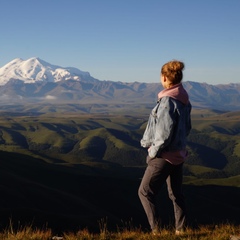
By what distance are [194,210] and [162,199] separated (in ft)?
53.9

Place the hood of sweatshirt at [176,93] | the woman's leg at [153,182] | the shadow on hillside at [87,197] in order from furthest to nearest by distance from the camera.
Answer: the shadow on hillside at [87,197], the hood of sweatshirt at [176,93], the woman's leg at [153,182]

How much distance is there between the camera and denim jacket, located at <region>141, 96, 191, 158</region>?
9.45 metres

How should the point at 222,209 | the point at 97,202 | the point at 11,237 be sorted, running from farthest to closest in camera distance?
1. the point at 222,209
2. the point at 97,202
3. the point at 11,237

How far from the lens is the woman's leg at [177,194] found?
10391mm

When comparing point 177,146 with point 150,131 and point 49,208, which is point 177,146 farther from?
point 49,208

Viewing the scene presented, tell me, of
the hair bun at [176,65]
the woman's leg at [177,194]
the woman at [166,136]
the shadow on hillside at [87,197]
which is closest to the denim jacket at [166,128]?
the woman at [166,136]

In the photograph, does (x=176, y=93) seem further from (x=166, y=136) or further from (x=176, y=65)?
(x=166, y=136)

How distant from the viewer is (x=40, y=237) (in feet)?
31.8

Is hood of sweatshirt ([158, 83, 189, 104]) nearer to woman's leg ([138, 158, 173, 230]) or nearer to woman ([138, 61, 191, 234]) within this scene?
woman ([138, 61, 191, 234])

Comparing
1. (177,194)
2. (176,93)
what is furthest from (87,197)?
(176,93)

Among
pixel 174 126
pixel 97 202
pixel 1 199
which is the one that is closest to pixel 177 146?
pixel 174 126

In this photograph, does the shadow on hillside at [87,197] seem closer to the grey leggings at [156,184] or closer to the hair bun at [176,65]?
the grey leggings at [156,184]

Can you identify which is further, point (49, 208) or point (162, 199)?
point (162, 199)

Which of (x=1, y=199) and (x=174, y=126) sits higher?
(x=174, y=126)
